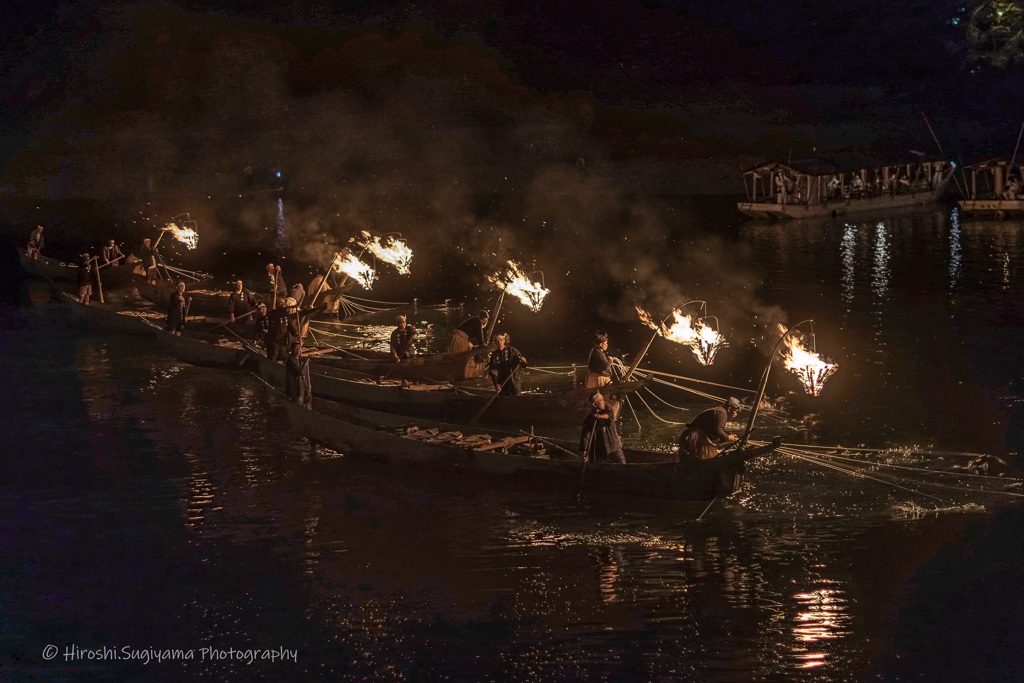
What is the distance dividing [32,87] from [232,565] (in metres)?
87.7

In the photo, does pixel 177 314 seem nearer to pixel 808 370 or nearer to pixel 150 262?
pixel 150 262

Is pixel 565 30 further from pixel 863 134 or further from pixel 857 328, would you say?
pixel 857 328

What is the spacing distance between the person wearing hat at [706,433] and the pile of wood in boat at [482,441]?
2527mm

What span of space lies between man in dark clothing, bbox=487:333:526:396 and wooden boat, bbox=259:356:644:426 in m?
0.19

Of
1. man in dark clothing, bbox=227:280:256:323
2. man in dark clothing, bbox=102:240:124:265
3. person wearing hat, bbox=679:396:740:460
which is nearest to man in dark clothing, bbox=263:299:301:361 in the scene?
man in dark clothing, bbox=227:280:256:323

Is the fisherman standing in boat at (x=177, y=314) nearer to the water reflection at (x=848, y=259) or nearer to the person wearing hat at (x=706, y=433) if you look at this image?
the person wearing hat at (x=706, y=433)

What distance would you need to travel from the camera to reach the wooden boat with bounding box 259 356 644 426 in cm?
1944

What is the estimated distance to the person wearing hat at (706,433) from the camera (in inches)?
614

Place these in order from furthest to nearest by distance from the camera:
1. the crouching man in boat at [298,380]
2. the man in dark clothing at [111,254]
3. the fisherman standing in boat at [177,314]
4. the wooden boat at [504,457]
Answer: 1. the man in dark clothing at [111,254]
2. the fisherman standing in boat at [177,314]
3. the crouching man in boat at [298,380]
4. the wooden boat at [504,457]

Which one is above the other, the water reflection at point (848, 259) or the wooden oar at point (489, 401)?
the water reflection at point (848, 259)

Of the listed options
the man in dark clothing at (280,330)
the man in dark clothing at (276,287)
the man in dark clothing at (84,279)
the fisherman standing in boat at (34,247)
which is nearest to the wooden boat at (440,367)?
the man in dark clothing at (280,330)

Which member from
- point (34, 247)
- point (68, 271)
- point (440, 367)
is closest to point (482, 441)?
point (440, 367)

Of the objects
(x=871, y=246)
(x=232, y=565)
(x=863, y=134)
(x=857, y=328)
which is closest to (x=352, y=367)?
(x=232, y=565)

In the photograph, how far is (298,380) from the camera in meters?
20.9
